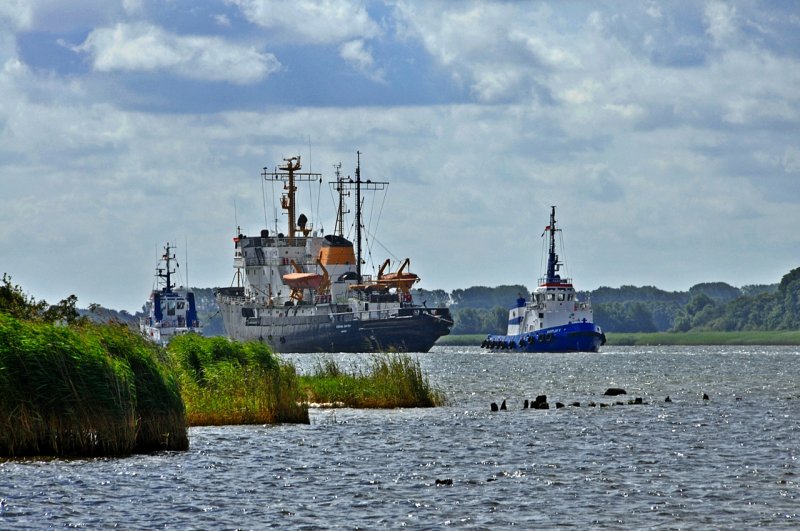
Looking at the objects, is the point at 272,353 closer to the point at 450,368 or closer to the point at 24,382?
the point at 24,382

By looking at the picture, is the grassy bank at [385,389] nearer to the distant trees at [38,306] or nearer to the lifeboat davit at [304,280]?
the distant trees at [38,306]

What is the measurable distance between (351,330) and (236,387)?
107 m

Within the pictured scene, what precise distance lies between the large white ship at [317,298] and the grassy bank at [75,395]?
107748 millimetres

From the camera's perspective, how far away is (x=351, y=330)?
153m

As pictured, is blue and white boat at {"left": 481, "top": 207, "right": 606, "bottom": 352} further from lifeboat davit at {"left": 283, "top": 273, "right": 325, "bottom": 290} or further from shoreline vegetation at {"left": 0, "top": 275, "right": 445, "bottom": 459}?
shoreline vegetation at {"left": 0, "top": 275, "right": 445, "bottom": 459}

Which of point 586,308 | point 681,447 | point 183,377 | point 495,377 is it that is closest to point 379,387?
point 183,377

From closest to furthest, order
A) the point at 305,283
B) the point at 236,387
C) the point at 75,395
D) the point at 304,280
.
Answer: the point at 75,395 < the point at 236,387 < the point at 304,280 < the point at 305,283

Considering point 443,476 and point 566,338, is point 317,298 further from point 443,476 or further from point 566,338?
point 443,476

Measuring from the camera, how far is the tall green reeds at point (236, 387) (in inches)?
1772

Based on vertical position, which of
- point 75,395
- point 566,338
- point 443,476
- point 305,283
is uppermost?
point 305,283

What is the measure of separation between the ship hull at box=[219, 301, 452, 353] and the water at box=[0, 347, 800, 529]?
9831cm

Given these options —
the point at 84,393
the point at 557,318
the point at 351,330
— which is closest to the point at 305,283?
the point at 351,330

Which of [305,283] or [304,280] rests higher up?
[304,280]

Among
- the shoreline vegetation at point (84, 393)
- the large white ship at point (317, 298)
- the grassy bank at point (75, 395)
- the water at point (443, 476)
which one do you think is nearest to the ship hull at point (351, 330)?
the large white ship at point (317, 298)
